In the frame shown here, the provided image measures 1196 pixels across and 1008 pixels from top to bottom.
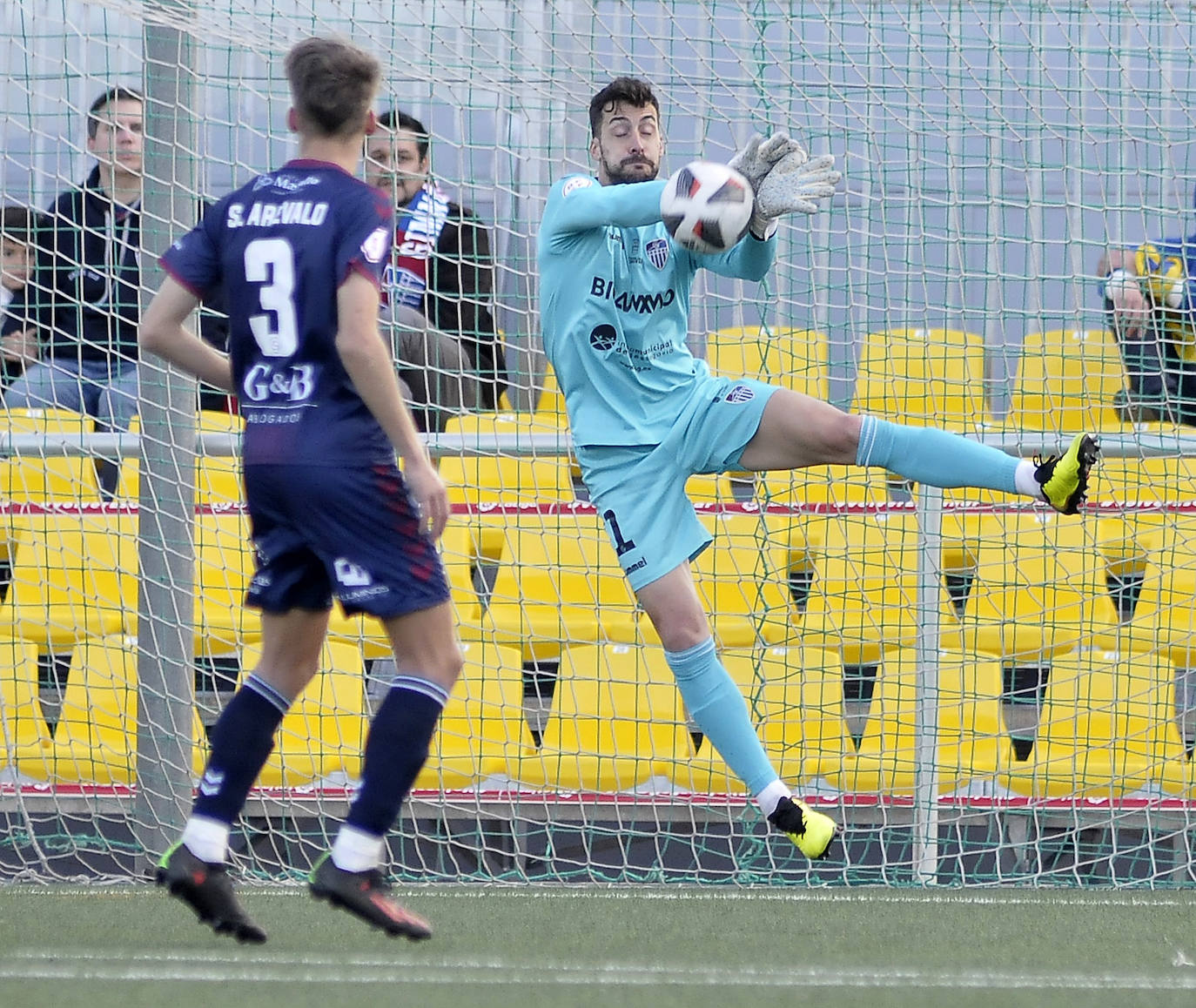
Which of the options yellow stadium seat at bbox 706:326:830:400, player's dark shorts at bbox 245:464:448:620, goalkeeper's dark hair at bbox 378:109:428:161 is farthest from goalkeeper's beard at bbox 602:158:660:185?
player's dark shorts at bbox 245:464:448:620

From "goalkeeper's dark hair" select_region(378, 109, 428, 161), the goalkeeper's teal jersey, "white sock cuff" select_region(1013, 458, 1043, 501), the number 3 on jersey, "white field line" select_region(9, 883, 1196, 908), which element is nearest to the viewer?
the number 3 on jersey

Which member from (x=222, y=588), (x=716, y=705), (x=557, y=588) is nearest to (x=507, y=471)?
(x=557, y=588)

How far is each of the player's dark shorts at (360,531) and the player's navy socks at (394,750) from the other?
0.54 ft

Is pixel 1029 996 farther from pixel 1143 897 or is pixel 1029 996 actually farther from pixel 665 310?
pixel 665 310

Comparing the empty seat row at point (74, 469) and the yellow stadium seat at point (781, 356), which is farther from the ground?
the yellow stadium seat at point (781, 356)

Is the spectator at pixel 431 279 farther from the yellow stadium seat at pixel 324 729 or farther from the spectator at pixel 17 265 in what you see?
the spectator at pixel 17 265

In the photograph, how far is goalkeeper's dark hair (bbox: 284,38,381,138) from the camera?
3344mm

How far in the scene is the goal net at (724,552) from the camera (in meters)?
5.24

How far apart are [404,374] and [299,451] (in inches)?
96.4

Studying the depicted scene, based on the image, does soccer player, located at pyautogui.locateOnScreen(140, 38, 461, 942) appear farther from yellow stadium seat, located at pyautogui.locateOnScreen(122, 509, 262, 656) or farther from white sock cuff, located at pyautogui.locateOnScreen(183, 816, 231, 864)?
yellow stadium seat, located at pyautogui.locateOnScreen(122, 509, 262, 656)

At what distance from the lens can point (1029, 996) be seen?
3227mm

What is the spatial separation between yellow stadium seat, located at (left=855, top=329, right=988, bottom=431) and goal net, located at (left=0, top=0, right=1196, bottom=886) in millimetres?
24

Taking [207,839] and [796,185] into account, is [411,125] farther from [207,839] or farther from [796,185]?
[207,839]

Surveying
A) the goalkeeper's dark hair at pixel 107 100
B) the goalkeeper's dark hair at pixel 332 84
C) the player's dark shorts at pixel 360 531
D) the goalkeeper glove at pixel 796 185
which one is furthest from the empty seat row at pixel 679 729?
the goalkeeper's dark hair at pixel 332 84
